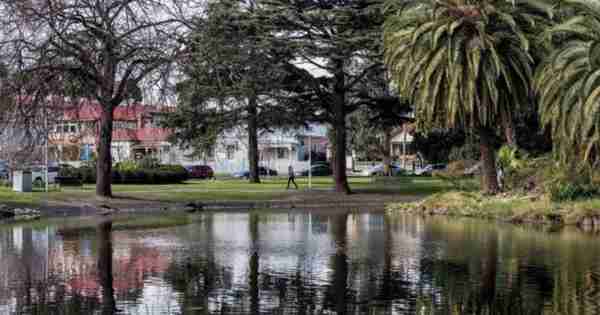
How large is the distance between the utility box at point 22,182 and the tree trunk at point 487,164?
22140 mm

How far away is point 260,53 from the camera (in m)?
48.6

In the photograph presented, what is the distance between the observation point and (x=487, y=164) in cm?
4362

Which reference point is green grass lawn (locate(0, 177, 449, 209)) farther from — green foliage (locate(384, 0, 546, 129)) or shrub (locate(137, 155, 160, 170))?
green foliage (locate(384, 0, 546, 129))

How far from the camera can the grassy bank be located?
34.3 meters

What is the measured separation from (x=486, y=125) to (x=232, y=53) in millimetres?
11559

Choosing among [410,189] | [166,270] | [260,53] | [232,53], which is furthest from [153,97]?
[166,270]

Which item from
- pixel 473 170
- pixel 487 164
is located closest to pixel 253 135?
pixel 473 170

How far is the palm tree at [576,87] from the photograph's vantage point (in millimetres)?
33834

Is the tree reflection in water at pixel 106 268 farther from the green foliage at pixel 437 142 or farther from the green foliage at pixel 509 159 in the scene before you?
the green foliage at pixel 437 142

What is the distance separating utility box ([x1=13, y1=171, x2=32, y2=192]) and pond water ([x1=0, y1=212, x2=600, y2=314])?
16.0 meters

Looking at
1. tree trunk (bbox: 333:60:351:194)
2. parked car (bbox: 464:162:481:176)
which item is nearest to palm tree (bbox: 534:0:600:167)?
tree trunk (bbox: 333:60:351:194)

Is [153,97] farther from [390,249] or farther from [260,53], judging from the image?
[390,249]

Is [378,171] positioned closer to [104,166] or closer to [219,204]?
[219,204]

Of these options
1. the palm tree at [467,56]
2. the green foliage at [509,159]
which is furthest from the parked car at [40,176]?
the green foliage at [509,159]
